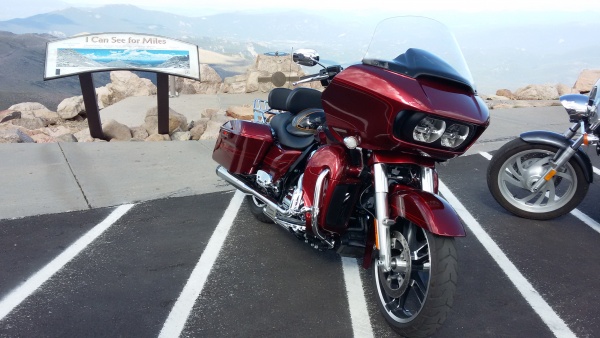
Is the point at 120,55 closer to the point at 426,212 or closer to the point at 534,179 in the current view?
the point at 534,179

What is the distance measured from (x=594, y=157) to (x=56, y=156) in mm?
7013

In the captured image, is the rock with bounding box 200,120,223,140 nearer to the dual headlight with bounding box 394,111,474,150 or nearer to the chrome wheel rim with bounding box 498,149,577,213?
the chrome wheel rim with bounding box 498,149,577,213

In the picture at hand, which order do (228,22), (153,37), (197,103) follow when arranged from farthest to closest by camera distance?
(228,22)
(197,103)
(153,37)

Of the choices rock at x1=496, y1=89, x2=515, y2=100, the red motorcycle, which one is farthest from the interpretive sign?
rock at x1=496, y1=89, x2=515, y2=100

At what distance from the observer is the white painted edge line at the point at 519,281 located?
331 cm

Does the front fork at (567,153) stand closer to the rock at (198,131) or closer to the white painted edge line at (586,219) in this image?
the white painted edge line at (586,219)

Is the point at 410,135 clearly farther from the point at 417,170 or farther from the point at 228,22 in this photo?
the point at 228,22

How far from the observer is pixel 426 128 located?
282 cm

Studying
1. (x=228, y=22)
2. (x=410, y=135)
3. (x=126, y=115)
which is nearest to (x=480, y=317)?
(x=410, y=135)

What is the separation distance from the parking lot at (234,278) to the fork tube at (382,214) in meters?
0.52

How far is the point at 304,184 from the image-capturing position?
3.58 m

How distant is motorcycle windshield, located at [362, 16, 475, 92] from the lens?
2.96 m

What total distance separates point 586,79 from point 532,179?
12.7 meters

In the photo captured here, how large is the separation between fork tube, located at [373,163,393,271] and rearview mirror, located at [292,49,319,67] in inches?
39.1
